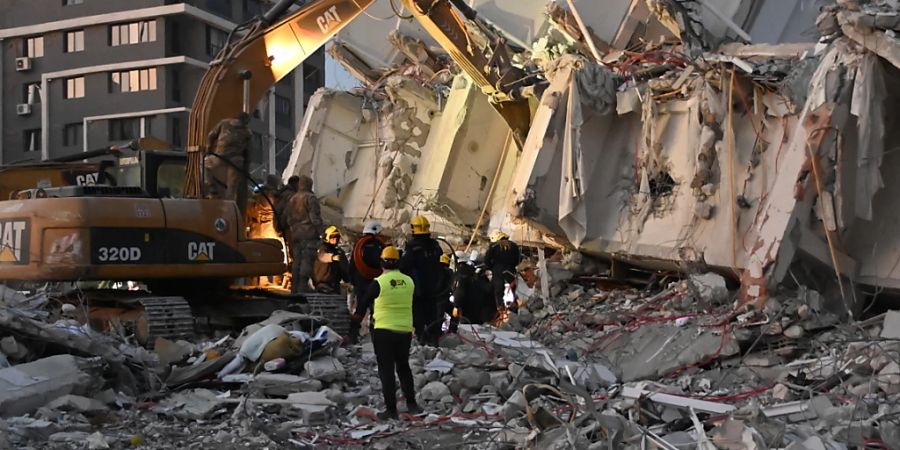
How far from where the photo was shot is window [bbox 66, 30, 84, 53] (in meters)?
42.1

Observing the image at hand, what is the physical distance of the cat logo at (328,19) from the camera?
40.4 feet

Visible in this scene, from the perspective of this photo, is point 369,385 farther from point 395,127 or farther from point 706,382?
point 395,127

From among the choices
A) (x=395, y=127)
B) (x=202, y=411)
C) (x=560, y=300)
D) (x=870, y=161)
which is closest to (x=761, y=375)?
(x=870, y=161)

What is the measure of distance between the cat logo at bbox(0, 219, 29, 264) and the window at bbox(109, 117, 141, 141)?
32.0 metres

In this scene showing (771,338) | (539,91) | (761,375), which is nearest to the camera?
(761,375)

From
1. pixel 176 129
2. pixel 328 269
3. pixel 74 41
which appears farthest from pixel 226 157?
pixel 74 41

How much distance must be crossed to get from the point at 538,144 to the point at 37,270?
5.87 meters

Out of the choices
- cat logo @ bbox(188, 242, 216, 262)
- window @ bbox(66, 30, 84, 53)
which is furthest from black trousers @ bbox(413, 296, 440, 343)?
window @ bbox(66, 30, 84, 53)

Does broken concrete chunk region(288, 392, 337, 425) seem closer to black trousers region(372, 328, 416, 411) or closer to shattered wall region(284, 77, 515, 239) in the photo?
black trousers region(372, 328, 416, 411)

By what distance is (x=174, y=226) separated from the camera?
10.4 m

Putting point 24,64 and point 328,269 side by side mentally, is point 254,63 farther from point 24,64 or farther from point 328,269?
point 24,64

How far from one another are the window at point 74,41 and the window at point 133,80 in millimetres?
1854

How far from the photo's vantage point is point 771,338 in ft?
29.8

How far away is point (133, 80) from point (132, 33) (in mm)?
1717
